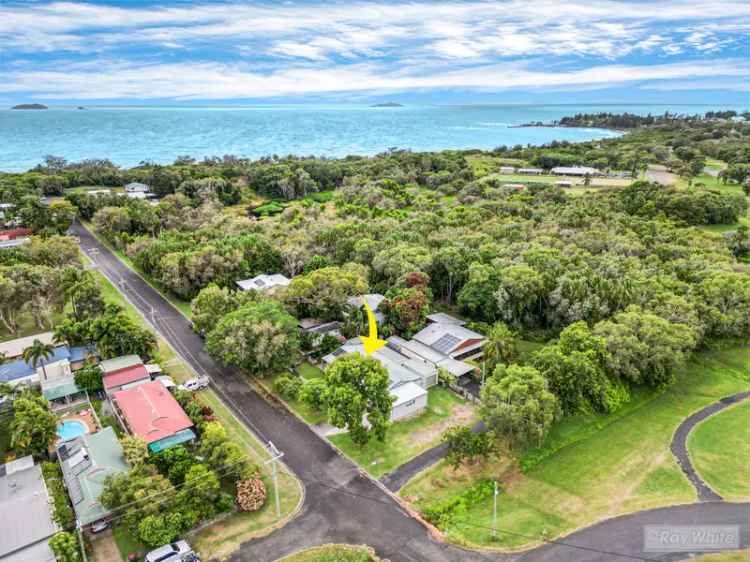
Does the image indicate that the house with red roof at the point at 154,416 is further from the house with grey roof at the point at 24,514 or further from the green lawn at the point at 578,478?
the green lawn at the point at 578,478

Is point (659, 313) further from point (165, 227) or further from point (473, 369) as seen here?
point (165, 227)

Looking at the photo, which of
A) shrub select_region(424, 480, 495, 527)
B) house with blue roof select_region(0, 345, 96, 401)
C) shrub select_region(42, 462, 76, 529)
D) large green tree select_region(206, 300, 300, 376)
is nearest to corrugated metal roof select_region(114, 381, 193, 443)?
shrub select_region(42, 462, 76, 529)

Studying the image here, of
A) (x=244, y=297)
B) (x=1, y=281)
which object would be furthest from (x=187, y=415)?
(x=1, y=281)

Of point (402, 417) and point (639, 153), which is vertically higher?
point (639, 153)

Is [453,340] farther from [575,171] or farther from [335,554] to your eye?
[575,171]

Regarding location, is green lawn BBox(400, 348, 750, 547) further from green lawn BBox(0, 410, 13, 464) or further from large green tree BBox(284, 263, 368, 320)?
green lawn BBox(0, 410, 13, 464)

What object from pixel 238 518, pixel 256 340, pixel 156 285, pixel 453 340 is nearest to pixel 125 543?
pixel 238 518

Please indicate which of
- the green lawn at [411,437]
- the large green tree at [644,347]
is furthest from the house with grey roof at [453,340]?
the large green tree at [644,347]
